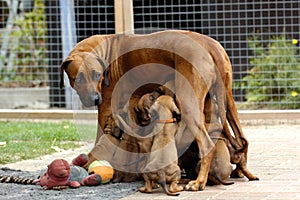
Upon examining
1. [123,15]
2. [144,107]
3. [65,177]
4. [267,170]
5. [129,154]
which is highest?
[123,15]

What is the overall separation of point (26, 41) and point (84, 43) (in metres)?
7.35

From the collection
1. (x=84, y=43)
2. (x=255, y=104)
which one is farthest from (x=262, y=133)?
(x=84, y=43)

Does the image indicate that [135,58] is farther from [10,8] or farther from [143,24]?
[10,8]

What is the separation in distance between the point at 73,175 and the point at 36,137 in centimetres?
298

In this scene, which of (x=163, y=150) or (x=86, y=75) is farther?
(x=86, y=75)

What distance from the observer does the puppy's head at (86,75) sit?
567 centimetres

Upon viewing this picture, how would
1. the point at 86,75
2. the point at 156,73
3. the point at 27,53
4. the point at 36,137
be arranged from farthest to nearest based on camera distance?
the point at 27,53, the point at 36,137, the point at 156,73, the point at 86,75

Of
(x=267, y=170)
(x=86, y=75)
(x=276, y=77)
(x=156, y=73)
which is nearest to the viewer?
(x=86, y=75)

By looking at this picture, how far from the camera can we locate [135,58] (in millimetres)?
5895

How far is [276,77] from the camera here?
10258 mm

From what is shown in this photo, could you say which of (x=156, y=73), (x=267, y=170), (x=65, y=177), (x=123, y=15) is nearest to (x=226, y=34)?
(x=123, y=15)

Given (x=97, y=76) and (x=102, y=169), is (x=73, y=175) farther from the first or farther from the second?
(x=97, y=76)

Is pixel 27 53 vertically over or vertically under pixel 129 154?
over

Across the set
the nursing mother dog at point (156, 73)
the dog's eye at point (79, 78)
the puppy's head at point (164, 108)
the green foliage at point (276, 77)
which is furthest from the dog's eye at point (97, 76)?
the green foliage at point (276, 77)
